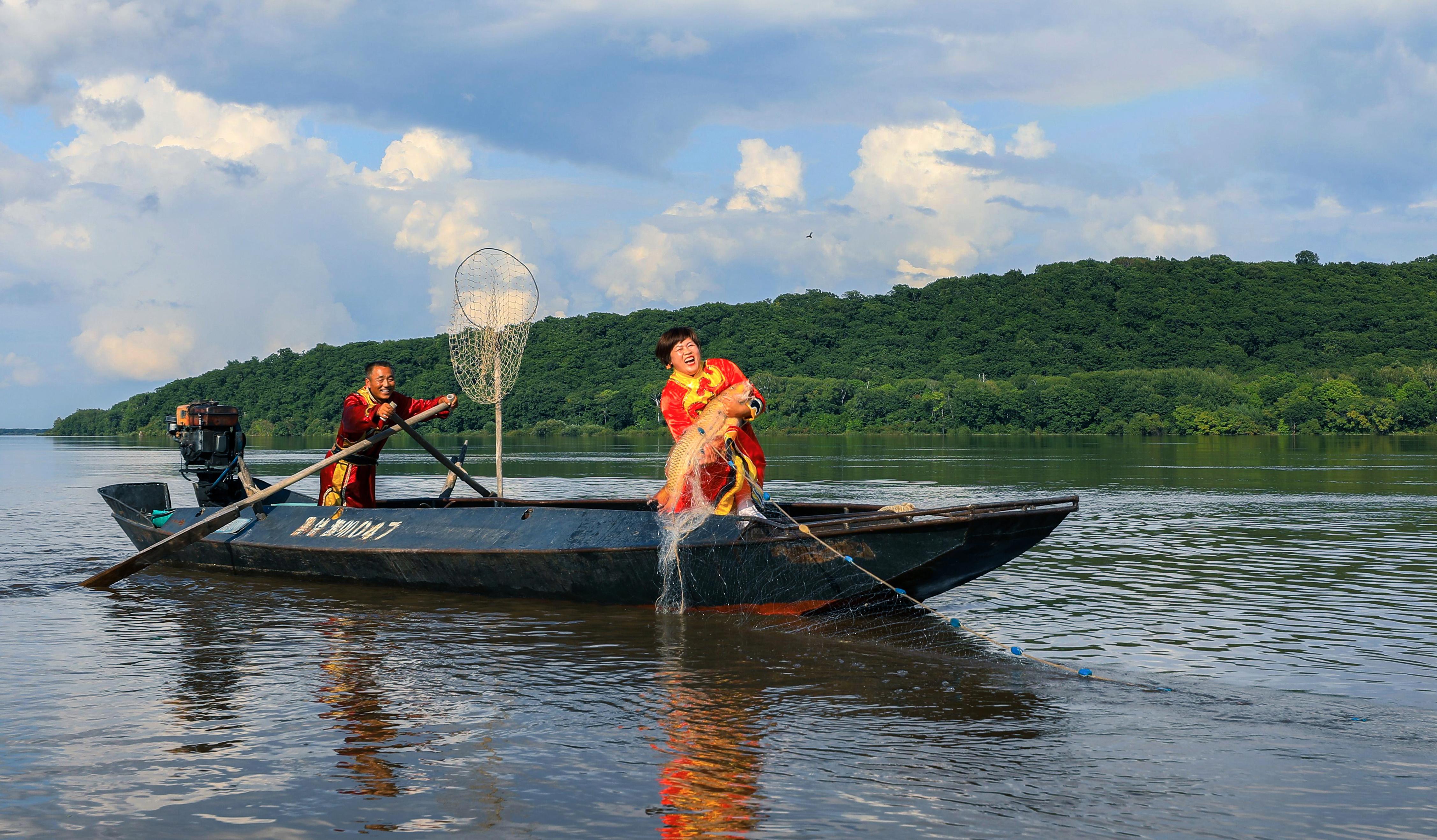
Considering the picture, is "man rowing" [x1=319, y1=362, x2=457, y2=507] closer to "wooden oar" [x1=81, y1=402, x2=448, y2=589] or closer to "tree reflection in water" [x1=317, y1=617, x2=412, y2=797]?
"wooden oar" [x1=81, y1=402, x2=448, y2=589]

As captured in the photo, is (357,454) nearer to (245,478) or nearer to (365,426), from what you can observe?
(365,426)

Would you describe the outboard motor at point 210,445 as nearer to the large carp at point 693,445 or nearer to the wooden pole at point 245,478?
the wooden pole at point 245,478

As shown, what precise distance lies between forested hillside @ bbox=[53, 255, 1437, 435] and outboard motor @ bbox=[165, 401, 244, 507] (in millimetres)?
84591

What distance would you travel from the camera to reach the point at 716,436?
1005 cm

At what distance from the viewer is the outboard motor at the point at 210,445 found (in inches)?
608

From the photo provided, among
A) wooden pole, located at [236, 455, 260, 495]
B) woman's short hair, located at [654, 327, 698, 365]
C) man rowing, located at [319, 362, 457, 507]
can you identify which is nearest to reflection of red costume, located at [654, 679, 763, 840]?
woman's short hair, located at [654, 327, 698, 365]

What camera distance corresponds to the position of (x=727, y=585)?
410 inches

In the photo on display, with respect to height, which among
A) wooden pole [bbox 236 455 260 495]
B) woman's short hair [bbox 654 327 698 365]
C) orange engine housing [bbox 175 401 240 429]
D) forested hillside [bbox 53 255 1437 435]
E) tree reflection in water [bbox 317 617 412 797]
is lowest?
tree reflection in water [bbox 317 617 412 797]

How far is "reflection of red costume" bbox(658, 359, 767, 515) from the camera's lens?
1030 cm

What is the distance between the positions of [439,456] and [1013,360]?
404ft

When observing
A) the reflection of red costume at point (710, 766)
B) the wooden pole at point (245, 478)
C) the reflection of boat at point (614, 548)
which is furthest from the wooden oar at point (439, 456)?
the reflection of red costume at point (710, 766)

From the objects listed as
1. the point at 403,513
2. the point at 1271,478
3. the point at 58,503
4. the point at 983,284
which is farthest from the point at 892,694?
the point at 983,284

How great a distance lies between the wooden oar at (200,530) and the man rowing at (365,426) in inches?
4.9

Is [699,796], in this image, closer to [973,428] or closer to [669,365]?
[669,365]
